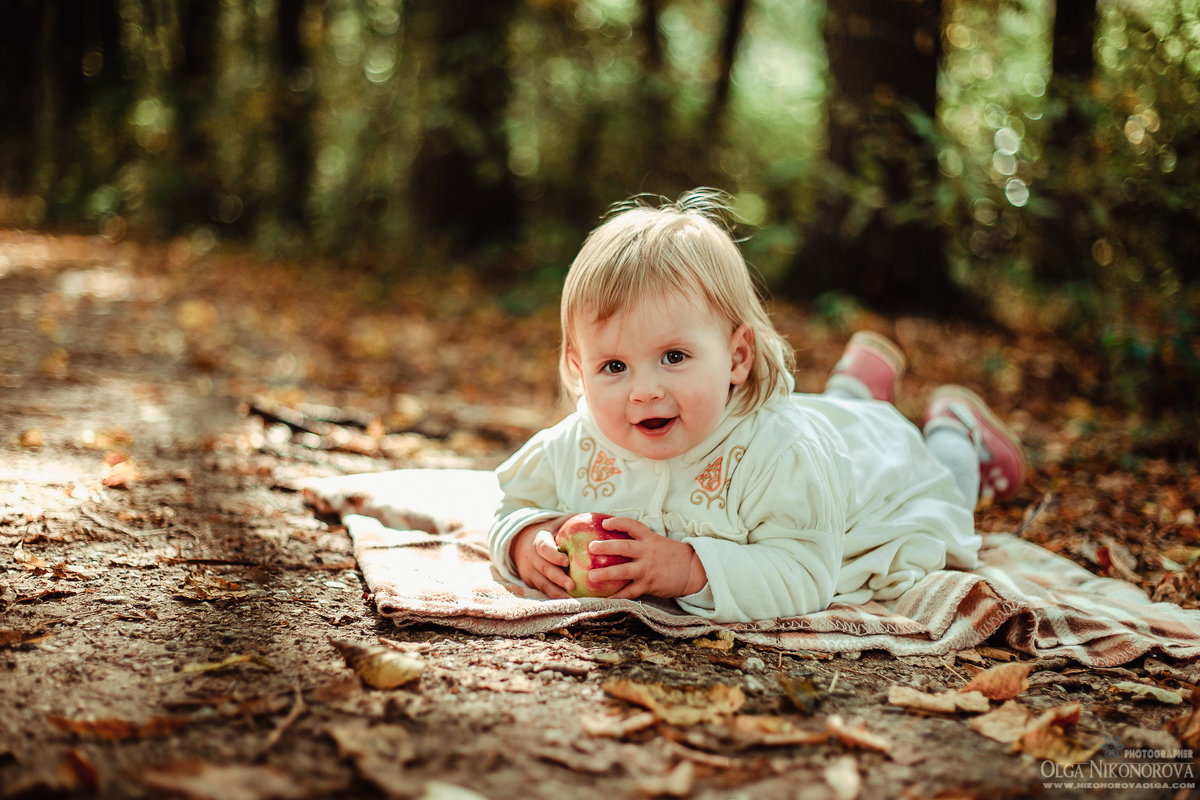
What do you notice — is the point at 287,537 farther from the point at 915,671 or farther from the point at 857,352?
the point at 857,352

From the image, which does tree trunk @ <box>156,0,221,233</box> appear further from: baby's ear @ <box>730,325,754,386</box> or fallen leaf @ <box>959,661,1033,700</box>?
fallen leaf @ <box>959,661,1033,700</box>

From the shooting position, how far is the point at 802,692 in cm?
174

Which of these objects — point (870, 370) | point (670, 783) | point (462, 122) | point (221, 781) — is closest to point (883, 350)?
point (870, 370)

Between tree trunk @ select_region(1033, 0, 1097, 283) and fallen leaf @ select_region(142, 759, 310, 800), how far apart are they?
399 centimetres

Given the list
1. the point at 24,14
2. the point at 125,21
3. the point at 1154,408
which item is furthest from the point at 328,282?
the point at 24,14

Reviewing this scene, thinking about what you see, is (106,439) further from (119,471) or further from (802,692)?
(802,692)

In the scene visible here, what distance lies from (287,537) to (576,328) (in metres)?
1.17

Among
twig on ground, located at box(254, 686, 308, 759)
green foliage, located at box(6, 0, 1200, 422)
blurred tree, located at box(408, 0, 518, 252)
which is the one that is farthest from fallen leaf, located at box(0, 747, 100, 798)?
blurred tree, located at box(408, 0, 518, 252)

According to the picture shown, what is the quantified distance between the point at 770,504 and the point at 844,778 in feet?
2.38

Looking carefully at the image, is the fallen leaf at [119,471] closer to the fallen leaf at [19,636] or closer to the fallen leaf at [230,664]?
the fallen leaf at [19,636]

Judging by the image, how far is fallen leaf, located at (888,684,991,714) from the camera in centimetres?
170

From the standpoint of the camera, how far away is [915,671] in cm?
191

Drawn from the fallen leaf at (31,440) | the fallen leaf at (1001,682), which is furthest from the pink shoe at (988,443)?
the fallen leaf at (31,440)

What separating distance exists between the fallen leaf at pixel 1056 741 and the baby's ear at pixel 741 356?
974 mm
